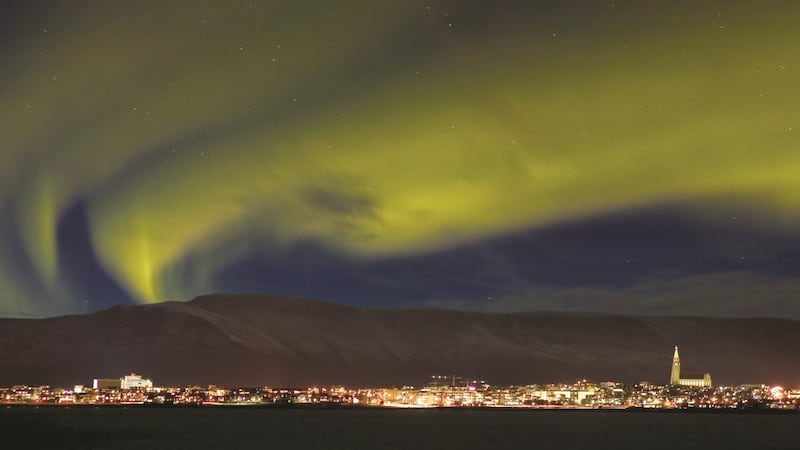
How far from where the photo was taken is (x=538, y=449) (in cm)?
13588

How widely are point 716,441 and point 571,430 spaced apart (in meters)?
35.6

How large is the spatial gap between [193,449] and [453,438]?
41720 mm

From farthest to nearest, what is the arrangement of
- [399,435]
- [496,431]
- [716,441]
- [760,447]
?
1. [496,431]
2. [399,435]
3. [716,441]
4. [760,447]

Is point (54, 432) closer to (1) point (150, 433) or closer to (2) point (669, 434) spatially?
(1) point (150, 433)

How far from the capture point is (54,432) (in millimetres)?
162500

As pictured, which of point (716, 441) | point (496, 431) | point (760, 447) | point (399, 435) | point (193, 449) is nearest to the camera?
point (193, 449)

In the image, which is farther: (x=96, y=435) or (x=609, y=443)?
(x=96, y=435)

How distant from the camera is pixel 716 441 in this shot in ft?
511

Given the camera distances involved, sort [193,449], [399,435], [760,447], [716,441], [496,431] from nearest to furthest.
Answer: [193,449], [760,447], [716,441], [399,435], [496,431]

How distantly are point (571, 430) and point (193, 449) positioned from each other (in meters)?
79.4

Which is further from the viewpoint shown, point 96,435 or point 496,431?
point 496,431

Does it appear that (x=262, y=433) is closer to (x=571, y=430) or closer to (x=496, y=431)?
(x=496, y=431)

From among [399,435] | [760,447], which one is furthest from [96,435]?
[760,447]

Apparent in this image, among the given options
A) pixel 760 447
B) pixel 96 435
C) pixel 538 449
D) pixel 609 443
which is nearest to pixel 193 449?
pixel 96 435
